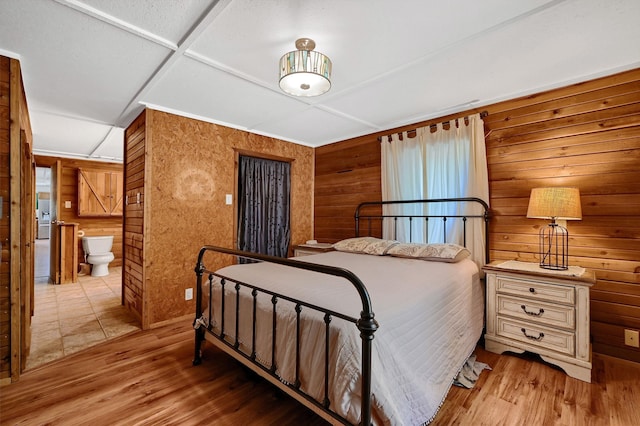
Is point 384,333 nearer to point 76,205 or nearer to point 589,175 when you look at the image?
point 589,175

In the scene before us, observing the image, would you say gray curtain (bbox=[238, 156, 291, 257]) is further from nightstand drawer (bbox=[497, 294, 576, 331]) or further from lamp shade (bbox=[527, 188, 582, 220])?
lamp shade (bbox=[527, 188, 582, 220])

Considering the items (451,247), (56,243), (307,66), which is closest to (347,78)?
(307,66)

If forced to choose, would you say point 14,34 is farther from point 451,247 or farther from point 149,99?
point 451,247

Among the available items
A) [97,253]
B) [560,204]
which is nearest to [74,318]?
[97,253]

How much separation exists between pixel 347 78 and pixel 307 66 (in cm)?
71

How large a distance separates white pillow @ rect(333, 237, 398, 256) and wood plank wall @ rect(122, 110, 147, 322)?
2.14 m

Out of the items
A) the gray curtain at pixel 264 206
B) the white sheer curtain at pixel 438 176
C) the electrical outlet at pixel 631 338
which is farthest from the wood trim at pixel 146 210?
the electrical outlet at pixel 631 338

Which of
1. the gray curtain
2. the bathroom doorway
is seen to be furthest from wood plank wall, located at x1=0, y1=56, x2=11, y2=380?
the bathroom doorway

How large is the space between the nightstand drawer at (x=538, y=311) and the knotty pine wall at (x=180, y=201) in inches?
115

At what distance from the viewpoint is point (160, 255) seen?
118 inches

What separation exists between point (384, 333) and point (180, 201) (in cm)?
269

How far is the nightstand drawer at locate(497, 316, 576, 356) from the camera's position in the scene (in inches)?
81.6

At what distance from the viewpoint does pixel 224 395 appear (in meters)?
1.84

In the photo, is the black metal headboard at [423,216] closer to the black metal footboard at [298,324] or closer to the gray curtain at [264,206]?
the gray curtain at [264,206]
